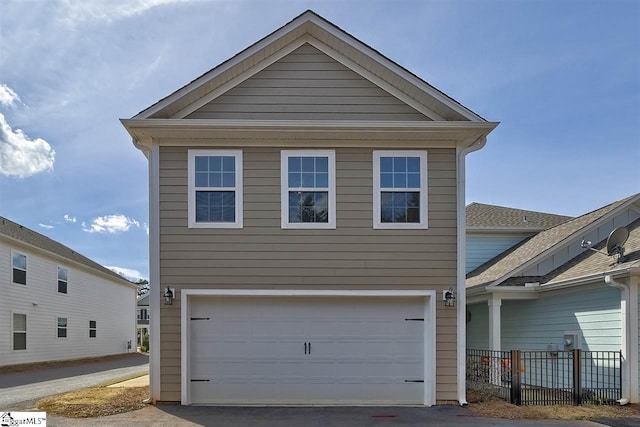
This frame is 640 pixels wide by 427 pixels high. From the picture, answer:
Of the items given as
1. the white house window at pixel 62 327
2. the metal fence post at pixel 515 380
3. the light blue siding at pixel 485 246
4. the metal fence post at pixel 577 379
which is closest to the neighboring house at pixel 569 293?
the metal fence post at pixel 577 379

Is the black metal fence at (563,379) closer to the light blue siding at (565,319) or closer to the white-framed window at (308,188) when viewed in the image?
the light blue siding at (565,319)

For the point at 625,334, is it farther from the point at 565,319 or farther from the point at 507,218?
the point at 507,218

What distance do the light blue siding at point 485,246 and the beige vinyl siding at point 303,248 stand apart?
6.98 meters

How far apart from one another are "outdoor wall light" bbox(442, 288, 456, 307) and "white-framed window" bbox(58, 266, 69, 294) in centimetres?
2005

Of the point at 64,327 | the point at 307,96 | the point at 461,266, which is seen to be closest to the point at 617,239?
the point at 461,266

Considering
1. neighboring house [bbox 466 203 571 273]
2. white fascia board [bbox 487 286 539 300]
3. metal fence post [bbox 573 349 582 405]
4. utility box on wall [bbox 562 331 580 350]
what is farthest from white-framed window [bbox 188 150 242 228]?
neighboring house [bbox 466 203 571 273]

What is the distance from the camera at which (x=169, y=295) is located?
8.81 m

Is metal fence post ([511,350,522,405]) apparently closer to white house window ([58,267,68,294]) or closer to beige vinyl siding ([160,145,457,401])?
beige vinyl siding ([160,145,457,401])

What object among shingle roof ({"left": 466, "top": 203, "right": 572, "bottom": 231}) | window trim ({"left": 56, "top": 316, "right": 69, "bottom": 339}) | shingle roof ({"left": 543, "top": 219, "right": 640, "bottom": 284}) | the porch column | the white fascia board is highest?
shingle roof ({"left": 466, "top": 203, "right": 572, "bottom": 231})

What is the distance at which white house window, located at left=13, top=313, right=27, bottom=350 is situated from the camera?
18.5m

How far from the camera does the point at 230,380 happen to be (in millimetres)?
8977

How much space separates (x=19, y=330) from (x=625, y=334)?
802 inches

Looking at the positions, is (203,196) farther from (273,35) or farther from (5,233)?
(5,233)

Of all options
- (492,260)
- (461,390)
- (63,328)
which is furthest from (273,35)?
(63,328)
